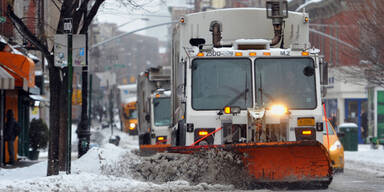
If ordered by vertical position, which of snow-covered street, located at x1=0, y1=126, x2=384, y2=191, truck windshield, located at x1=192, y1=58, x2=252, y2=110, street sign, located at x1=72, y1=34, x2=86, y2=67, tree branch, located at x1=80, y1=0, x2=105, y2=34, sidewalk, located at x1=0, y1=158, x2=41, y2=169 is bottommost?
sidewalk, located at x1=0, y1=158, x2=41, y2=169

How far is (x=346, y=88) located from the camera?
149ft

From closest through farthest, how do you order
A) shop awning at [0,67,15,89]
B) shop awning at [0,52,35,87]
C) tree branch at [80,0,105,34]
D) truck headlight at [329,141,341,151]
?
tree branch at [80,0,105,34] → truck headlight at [329,141,341,151] → shop awning at [0,67,15,89] → shop awning at [0,52,35,87]

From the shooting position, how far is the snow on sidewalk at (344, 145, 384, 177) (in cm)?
2102

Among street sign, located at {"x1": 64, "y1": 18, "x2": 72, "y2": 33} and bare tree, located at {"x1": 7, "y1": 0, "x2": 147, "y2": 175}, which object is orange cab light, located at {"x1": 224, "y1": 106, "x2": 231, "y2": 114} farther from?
bare tree, located at {"x1": 7, "y1": 0, "x2": 147, "y2": 175}

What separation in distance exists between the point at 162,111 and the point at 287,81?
10254 millimetres

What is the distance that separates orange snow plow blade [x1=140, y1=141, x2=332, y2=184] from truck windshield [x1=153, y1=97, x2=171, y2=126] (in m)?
10.9

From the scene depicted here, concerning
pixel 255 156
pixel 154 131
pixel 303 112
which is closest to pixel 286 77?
pixel 303 112

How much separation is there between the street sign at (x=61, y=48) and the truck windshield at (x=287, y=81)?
3396 millimetres

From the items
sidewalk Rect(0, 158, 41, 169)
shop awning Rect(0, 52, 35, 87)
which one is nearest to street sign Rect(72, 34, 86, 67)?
shop awning Rect(0, 52, 35, 87)

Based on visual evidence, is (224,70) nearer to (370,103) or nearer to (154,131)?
(154,131)

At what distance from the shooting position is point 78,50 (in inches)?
521

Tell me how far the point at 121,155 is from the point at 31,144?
10677 millimetres

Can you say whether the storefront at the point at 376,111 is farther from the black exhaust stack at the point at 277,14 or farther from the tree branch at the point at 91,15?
the tree branch at the point at 91,15

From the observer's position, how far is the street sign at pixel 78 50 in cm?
1320
